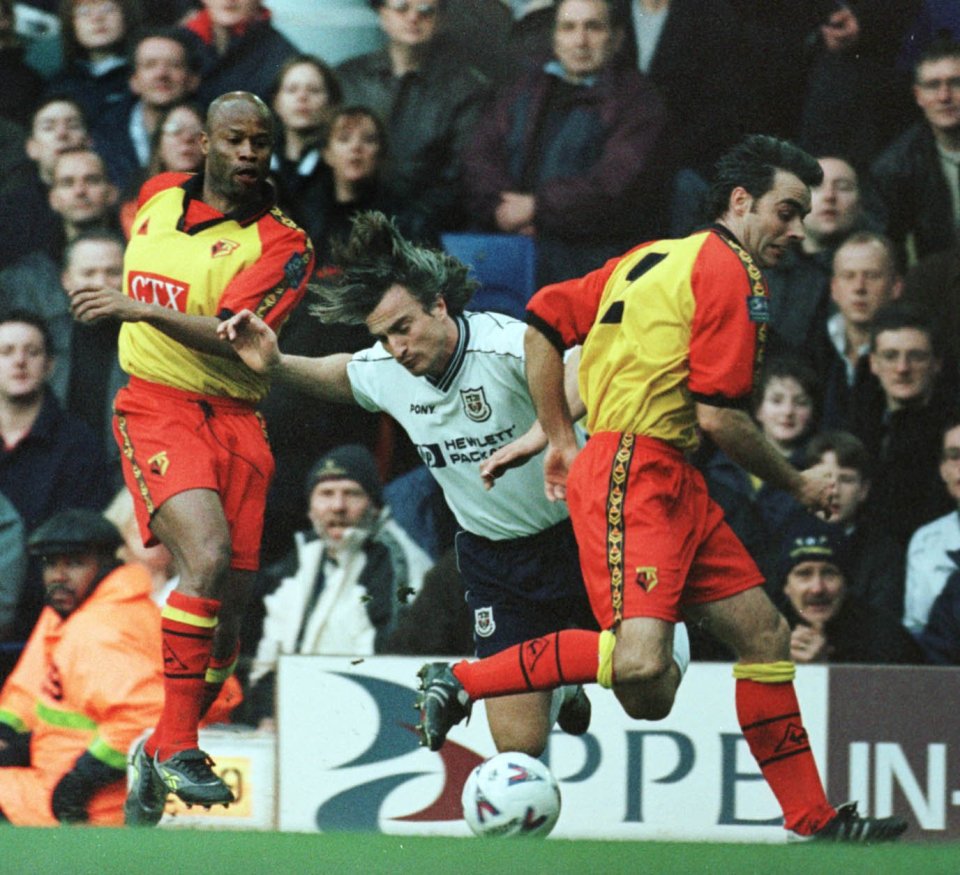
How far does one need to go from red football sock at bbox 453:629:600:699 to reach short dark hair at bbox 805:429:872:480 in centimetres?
193

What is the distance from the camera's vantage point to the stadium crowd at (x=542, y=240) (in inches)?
262

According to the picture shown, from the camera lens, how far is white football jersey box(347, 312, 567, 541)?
548 cm

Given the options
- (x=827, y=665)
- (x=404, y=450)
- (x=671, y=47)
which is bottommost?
(x=827, y=665)

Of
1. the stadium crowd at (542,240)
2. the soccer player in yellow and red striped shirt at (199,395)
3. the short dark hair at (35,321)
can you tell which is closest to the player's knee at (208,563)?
the soccer player in yellow and red striped shirt at (199,395)

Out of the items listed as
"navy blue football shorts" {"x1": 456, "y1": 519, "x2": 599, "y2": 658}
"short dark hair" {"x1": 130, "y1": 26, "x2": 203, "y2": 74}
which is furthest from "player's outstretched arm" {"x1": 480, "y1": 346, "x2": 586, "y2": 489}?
"short dark hair" {"x1": 130, "y1": 26, "x2": 203, "y2": 74}

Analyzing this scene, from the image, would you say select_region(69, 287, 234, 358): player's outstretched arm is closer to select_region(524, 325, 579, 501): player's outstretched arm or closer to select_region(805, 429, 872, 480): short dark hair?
select_region(524, 325, 579, 501): player's outstretched arm

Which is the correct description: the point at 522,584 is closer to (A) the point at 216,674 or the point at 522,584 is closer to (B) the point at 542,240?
(A) the point at 216,674

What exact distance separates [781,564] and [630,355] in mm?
1930

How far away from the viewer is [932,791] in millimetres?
6441

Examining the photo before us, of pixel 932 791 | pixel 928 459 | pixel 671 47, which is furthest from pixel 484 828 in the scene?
pixel 671 47

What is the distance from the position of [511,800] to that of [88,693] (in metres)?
2.02

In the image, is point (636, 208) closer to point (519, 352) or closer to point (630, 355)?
point (519, 352)

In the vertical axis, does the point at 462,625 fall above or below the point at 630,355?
below

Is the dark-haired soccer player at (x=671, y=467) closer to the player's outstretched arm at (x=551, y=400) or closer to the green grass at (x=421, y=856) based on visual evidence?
the player's outstretched arm at (x=551, y=400)
